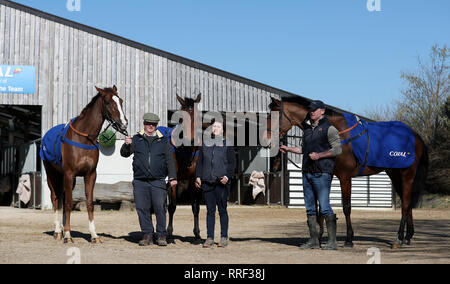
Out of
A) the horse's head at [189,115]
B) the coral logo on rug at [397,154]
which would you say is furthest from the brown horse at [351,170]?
Result: the horse's head at [189,115]

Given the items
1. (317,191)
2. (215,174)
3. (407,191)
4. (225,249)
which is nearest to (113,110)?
(215,174)

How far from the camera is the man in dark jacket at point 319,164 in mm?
8180

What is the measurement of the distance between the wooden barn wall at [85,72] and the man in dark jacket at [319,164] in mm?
13700

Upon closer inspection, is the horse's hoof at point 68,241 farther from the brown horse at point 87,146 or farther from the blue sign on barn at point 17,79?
the blue sign on barn at point 17,79

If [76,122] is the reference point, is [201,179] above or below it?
below

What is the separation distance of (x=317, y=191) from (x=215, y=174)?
142 cm

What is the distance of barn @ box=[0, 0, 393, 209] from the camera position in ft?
68.0

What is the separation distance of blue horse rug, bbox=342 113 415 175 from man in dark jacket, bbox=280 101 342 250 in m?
0.77

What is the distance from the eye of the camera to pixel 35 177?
21672 millimetres

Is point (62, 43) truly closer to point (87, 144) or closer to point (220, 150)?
point (87, 144)

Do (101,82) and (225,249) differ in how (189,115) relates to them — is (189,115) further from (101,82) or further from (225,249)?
(101,82)
